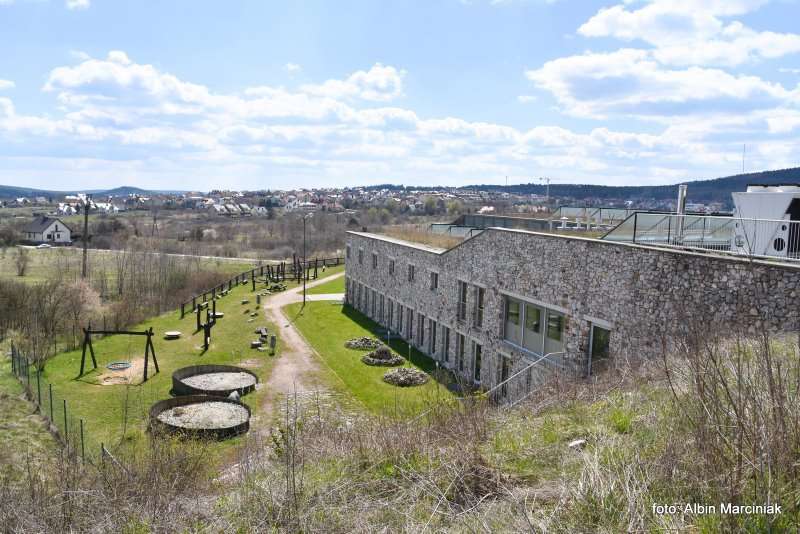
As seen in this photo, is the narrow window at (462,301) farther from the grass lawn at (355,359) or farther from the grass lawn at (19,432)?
the grass lawn at (19,432)

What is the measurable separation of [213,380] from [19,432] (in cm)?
751

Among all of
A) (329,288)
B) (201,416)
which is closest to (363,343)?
(201,416)

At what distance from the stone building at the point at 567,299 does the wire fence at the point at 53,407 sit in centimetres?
A: 1379

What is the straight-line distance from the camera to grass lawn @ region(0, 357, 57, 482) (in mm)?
16703

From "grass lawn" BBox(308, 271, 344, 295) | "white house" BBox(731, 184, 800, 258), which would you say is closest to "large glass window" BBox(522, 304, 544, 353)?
"white house" BBox(731, 184, 800, 258)

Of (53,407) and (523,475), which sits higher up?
(523,475)

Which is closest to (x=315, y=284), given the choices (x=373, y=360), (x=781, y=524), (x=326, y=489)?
(x=373, y=360)

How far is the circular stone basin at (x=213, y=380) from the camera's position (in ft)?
76.8

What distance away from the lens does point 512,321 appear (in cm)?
2023

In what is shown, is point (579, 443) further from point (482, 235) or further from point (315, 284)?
point (315, 284)

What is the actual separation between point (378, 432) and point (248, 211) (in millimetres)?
170371

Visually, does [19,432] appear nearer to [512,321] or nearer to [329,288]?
[512,321]

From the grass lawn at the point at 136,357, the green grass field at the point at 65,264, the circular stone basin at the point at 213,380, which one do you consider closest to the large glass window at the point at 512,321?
the grass lawn at the point at 136,357

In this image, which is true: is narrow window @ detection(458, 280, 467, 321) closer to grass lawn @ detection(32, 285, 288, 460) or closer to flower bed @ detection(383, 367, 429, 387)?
flower bed @ detection(383, 367, 429, 387)
